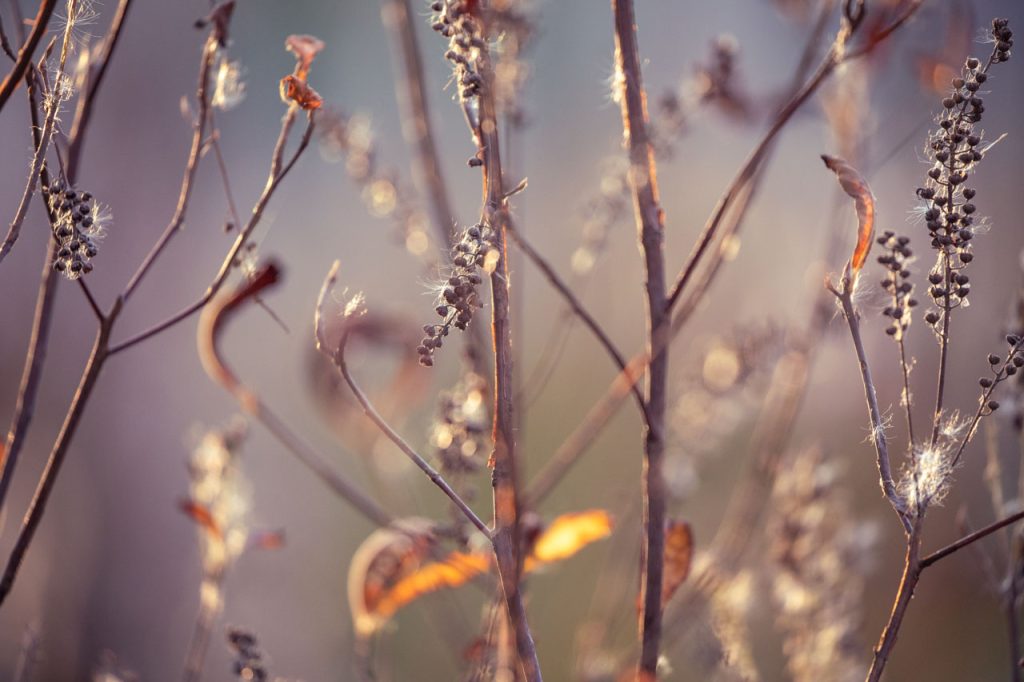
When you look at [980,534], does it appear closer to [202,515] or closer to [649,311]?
[649,311]

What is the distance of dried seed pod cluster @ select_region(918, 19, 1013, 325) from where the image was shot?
1.10 ft

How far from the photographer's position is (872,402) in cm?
34

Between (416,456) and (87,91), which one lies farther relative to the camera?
(87,91)

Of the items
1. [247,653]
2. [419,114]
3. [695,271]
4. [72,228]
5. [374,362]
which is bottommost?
[247,653]

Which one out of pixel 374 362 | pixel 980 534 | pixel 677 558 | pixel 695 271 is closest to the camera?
pixel 980 534

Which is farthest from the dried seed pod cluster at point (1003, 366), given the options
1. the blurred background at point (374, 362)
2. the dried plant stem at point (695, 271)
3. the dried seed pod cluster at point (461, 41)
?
the blurred background at point (374, 362)

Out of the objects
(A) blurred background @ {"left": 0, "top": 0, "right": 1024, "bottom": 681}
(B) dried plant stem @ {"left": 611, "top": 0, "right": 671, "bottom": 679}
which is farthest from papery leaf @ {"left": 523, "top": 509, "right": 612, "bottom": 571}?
(A) blurred background @ {"left": 0, "top": 0, "right": 1024, "bottom": 681}

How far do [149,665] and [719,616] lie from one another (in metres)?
1.94

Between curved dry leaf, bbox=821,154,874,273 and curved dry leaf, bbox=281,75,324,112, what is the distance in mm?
239

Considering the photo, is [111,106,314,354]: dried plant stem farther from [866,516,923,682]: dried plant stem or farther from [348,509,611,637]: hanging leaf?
[866,516,923,682]: dried plant stem

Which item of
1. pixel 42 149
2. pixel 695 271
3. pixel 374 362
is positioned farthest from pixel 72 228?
pixel 374 362

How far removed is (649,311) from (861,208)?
0.12m

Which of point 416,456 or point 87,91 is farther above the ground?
point 87,91

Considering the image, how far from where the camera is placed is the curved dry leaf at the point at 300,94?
402 mm
